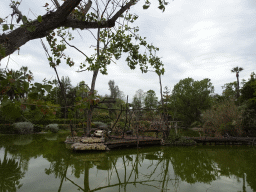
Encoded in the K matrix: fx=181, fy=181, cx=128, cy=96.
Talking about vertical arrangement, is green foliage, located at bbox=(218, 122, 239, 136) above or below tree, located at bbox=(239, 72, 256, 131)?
below

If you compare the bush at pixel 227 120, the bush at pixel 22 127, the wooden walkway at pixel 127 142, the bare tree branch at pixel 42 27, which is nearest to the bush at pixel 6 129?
the bush at pixel 22 127

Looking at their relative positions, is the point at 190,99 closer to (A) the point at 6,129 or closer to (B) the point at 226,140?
(B) the point at 226,140

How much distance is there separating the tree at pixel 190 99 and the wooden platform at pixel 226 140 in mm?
20330

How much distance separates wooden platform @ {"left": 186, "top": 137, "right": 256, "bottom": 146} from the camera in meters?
12.6

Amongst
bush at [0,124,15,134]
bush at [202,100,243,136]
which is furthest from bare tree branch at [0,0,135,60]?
bush at [0,124,15,134]

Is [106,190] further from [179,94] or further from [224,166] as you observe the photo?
[179,94]

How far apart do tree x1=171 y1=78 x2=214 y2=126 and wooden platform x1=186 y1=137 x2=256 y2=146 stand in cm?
2033

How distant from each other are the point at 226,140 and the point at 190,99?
23.0m

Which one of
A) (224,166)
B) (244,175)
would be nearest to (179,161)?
(224,166)

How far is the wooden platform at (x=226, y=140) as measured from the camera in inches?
498

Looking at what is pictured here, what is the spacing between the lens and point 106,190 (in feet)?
13.8

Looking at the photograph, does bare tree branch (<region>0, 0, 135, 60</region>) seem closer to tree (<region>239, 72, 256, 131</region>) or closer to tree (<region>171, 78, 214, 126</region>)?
tree (<region>239, 72, 256, 131</region>)

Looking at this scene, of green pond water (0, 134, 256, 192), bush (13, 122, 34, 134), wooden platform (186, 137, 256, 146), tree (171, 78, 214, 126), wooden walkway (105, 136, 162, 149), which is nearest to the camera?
green pond water (0, 134, 256, 192)

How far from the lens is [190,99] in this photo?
35.1 m
